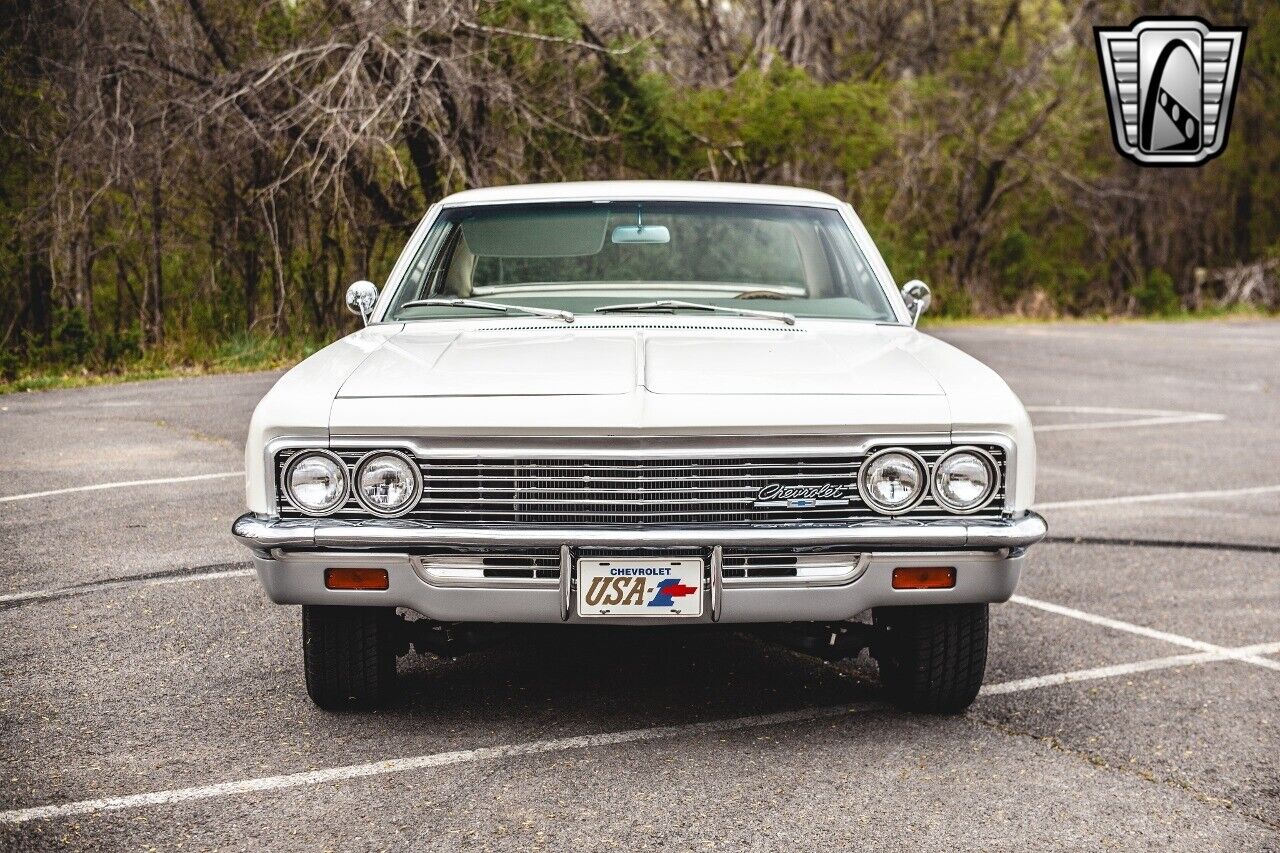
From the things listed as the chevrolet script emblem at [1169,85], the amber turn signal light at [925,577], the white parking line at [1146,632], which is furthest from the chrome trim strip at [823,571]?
the chevrolet script emblem at [1169,85]

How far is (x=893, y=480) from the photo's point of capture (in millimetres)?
3721

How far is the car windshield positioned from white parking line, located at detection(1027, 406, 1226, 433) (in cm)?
591

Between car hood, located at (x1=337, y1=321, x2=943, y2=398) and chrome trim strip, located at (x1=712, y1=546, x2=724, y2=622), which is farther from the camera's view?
car hood, located at (x1=337, y1=321, x2=943, y2=398)

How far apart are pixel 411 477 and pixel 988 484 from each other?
5.05 ft

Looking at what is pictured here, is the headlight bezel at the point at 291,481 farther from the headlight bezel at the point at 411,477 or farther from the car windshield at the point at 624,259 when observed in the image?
the car windshield at the point at 624,259

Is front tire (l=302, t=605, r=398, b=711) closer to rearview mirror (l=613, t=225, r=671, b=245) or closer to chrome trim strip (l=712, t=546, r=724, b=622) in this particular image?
chrome trim strip (l=712, t=546, r=724, b=622)

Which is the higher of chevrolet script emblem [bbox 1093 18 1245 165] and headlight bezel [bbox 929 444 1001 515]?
chevrolet script emblem [bbox 1093 18 1245 165]

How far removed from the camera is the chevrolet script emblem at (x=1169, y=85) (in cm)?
2038

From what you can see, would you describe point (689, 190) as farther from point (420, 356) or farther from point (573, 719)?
point (573, 719)

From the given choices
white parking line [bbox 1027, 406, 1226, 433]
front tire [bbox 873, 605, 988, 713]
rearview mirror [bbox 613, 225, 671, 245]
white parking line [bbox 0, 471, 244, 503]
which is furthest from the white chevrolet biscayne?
white parking line [bbox 1027, 406, 1226, 433]

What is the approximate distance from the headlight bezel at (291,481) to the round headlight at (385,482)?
3 cm

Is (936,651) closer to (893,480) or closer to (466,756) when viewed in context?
(893,480)

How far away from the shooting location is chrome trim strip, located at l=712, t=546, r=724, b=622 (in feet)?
11.9

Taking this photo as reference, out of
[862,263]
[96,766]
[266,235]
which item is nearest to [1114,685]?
[862,263]
